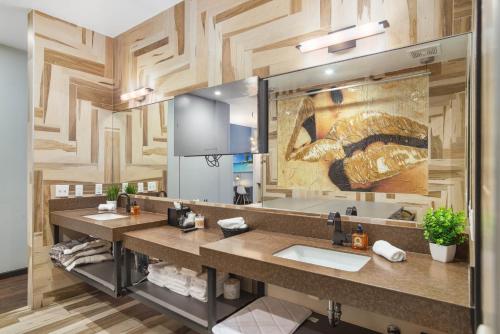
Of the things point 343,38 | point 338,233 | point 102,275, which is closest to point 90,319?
point 102,275

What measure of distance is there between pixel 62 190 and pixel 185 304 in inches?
75.9

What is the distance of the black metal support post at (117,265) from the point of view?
2.19 m

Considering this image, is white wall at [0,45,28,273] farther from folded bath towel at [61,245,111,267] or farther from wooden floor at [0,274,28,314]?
folded bath towel at [61,245,111,267]

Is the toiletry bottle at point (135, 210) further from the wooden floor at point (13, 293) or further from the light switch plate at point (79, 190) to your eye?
the wooden floor at point (13, 293)

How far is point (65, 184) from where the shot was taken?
3021 millimetres

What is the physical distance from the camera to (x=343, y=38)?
5.72 feet

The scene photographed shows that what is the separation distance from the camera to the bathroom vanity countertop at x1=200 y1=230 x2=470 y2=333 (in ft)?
3.31

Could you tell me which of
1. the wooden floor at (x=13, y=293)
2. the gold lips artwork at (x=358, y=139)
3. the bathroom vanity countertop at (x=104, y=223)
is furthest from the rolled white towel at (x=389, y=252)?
the wooden floor at (x=13, y=293)

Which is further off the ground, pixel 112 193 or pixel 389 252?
pixel 112 193

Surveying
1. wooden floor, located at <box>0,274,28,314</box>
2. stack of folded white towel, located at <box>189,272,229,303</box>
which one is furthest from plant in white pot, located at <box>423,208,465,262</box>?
wooden floor, located at <box>0,274,28,314</box>

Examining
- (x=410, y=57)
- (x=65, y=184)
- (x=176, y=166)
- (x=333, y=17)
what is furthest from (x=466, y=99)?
(x=65, y=184)

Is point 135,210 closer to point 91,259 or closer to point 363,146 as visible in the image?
point 91,259

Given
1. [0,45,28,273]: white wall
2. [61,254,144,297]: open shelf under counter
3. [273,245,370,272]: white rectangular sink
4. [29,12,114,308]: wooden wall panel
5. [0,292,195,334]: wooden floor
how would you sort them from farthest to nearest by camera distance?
[0,45,28,273]: white wall, [29,12,114,308]: wooden wall panel, [0,292,195,334]: wooden floor, [61,254,144,297]: open shelf under counter, [273,245,370,272]: white rectangular sink

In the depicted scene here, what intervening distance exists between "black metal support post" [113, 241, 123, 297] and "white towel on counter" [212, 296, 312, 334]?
965mm
